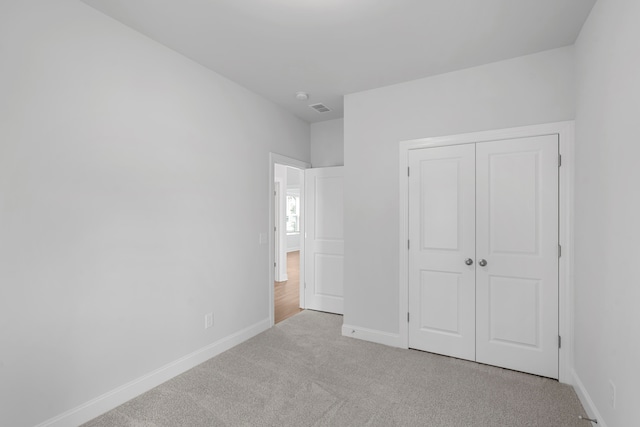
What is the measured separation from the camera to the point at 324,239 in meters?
4.24

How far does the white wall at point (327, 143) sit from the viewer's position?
4.30 metres

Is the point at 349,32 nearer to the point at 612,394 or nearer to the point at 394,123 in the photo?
the point at 394,123

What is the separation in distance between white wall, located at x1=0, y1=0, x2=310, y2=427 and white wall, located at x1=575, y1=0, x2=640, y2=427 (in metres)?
2.95

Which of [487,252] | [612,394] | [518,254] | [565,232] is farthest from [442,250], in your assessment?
[612,394]

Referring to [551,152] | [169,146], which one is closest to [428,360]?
[551,152]

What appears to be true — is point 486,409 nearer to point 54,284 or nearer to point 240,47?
point 54,284

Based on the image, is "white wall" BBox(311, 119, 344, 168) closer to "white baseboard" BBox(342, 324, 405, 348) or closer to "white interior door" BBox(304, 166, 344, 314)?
"white interior door" BBox(304, 166, 344, 314)

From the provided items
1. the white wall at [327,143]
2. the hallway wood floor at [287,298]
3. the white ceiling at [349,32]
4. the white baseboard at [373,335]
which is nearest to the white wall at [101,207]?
the white ceiling at [349,32]

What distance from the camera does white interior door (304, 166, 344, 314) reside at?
4145mm

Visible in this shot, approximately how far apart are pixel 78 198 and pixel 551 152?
3566 millimetres

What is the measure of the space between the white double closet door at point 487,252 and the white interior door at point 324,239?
1266 mm

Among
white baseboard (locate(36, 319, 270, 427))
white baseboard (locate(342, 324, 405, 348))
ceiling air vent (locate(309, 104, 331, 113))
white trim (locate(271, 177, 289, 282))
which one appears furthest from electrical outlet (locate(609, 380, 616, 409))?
white trim (locate(271, 177, 289, 282))

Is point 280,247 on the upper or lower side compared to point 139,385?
upper

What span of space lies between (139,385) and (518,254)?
10.7 feet
